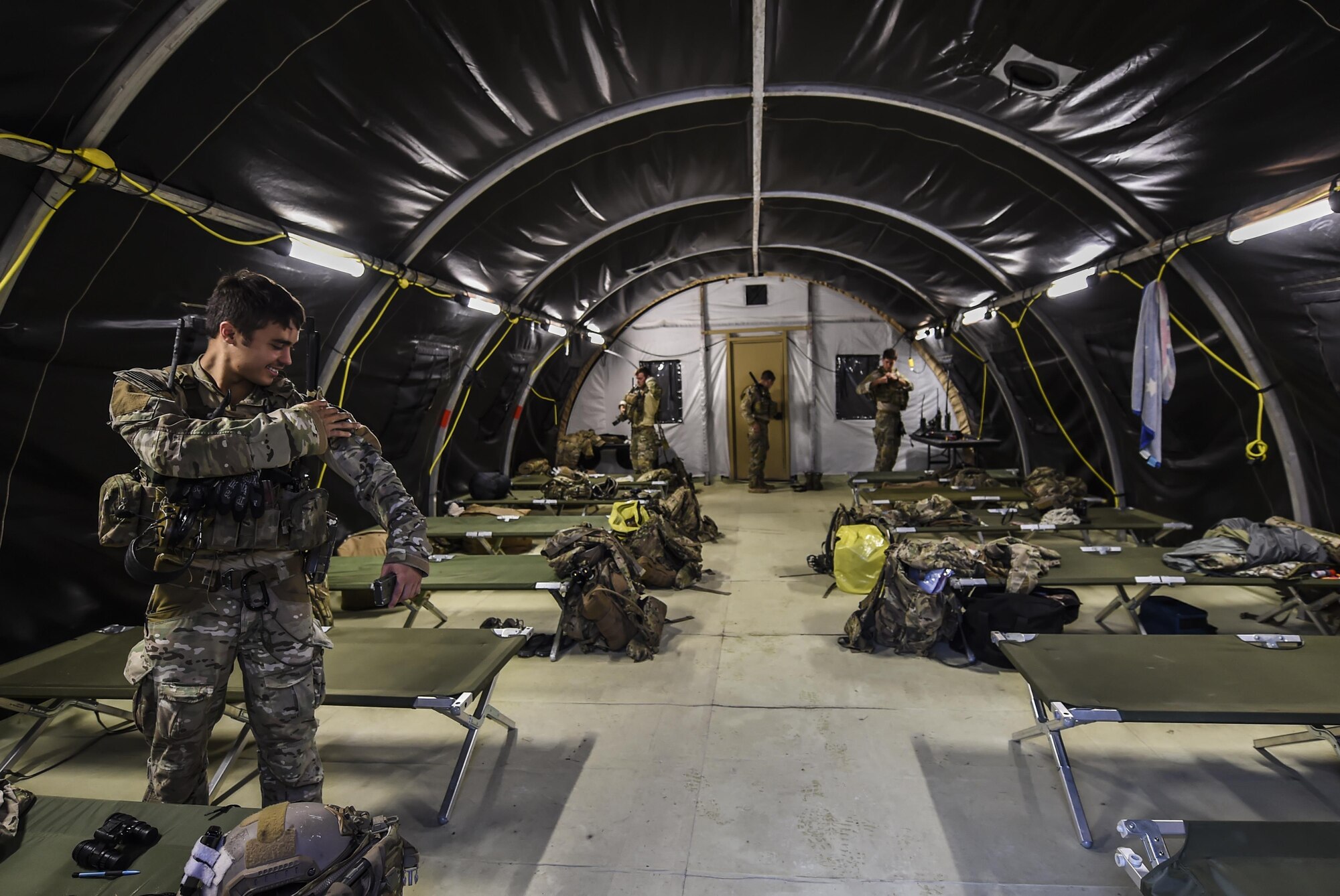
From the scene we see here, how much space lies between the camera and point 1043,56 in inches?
145

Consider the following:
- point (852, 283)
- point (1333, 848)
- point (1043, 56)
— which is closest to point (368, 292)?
point (1043, 56)

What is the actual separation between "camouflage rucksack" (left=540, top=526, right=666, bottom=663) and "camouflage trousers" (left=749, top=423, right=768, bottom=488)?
6708 mm

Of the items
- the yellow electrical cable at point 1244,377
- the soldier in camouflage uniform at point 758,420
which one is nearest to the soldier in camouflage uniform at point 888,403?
the soldier in camouflage uniform at point 758,420

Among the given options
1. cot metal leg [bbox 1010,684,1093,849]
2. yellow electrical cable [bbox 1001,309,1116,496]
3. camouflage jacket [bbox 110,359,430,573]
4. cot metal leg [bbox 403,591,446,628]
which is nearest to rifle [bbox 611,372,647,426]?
yellow electrical cable [bbox 1001,309,1116,496]

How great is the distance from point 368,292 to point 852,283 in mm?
8855

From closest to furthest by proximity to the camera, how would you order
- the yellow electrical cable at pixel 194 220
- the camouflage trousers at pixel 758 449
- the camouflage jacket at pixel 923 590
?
1. the yellow electrical cable at pixel 194 220
2. the camouflage jacket at pixel 923 590
3. the camouflage trousers at pixel 758 449

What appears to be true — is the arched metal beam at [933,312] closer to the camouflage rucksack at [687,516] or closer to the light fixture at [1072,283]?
the light fixture at [1072,283]

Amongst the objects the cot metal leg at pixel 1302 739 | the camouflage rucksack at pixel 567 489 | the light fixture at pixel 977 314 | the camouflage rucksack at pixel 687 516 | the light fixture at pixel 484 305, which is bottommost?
the cot metal leg at pixel 1302 739

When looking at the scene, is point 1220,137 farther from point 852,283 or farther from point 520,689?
point 852,283

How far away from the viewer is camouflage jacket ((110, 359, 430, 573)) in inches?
76.9

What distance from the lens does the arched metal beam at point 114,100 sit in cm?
272

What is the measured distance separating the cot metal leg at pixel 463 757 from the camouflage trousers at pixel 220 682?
724mm

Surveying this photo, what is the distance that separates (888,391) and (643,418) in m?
4.08

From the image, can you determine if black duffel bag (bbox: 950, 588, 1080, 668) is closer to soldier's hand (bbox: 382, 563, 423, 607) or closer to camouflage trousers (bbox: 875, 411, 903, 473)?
soldier's hand (bbox: 382, 563, 423, 607)
